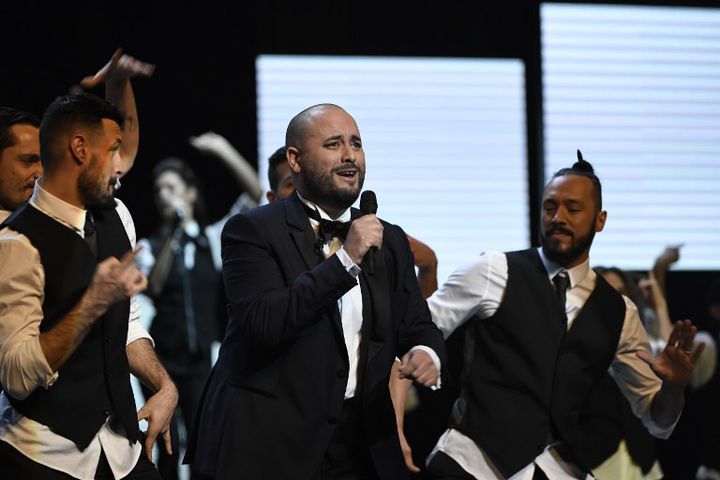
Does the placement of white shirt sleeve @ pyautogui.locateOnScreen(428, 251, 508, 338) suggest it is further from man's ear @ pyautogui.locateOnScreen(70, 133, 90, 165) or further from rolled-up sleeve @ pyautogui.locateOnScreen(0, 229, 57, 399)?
rolled-up sleeve @ pyautogui.locateOnScreen(0, 229, 57, 399)

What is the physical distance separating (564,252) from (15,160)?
73.9 inches

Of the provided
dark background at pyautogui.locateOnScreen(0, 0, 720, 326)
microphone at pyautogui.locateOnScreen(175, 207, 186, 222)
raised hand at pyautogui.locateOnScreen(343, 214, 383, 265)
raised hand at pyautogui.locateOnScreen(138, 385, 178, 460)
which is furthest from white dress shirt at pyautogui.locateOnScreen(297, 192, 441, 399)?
dark background at pyautogui.locateOnScreen(0, 0, 720, 326)

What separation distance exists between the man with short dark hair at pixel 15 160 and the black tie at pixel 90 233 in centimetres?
35

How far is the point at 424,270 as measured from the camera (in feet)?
14.3

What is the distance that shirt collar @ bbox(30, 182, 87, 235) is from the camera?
9.47 ft

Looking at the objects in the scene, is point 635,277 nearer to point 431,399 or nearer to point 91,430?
point 431,399

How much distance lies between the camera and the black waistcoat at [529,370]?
377 centimetres

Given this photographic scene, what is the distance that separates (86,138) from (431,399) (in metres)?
3.18

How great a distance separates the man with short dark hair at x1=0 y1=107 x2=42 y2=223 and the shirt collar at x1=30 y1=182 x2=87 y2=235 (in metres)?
0.36

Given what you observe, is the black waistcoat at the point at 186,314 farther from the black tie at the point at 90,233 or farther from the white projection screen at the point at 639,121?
the black tie at the point at 90,233

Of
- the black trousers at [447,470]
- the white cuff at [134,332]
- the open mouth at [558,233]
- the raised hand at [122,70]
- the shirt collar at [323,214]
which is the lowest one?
the black trousers at [447,470]

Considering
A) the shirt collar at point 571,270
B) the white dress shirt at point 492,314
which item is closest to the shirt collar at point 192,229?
the white dress shirt at point 492,314

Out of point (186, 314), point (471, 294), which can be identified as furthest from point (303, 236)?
point (186, 314)

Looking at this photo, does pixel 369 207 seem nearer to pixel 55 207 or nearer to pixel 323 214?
pixel 323 214
